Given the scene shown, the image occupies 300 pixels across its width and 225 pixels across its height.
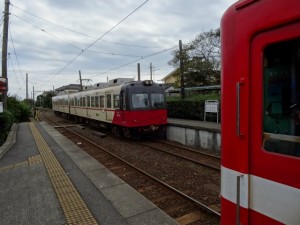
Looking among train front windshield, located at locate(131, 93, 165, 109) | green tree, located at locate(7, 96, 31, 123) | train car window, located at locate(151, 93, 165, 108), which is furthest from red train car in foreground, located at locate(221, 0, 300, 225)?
green tree, located at locate(7, 96, 31, 123)

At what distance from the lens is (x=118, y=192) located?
20.7 ft

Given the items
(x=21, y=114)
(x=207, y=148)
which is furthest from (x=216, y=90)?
(x=21, y=114)

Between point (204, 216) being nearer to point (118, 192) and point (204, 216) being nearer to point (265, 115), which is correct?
point (118, 192)

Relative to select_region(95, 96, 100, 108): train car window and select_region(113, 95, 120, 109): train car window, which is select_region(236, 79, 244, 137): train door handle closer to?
select_region(113, 95, 120, 109): train car window

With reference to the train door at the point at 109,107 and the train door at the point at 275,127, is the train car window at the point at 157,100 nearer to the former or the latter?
the train door at the point at 109,107

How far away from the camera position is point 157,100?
14844 millimetres

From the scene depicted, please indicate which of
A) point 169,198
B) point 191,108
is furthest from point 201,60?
point 169,198

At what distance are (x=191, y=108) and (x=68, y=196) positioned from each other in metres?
15.2

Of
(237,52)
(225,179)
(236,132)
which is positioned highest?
(237,52)

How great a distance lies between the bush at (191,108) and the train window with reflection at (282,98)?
15.8 m

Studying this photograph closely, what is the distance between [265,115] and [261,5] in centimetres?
73

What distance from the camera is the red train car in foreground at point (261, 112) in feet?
6.20

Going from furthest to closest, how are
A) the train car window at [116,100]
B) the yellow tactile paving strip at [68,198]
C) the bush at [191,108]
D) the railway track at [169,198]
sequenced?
1. the bush at [191,108]
2. the train car window at [116,100]
3. the railway track at [169,198]
4. the yellow tactile paving strip at [68,198]

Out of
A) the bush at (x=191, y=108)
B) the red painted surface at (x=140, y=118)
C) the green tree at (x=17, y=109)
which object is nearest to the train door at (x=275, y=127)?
the red painted surface at (x=140, y=118)
